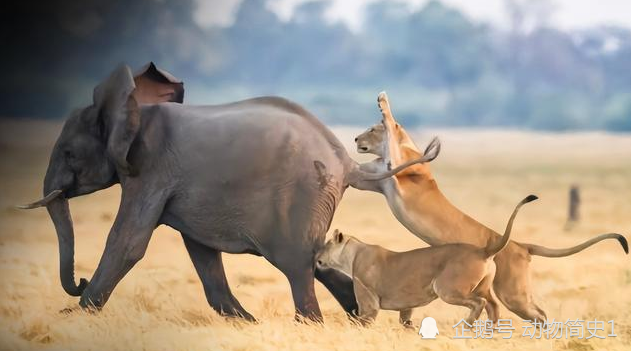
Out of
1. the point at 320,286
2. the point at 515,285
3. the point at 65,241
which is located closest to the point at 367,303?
the point at 515,285

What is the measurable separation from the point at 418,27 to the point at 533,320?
110 centimetres

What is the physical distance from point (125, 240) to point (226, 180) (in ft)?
1.19

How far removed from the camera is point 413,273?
10.9ft

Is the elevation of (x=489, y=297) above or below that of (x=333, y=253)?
below

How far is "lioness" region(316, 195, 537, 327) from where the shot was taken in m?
3.25

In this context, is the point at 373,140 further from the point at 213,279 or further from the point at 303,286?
the point at 213,279

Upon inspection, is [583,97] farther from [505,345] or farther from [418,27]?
[505,345]

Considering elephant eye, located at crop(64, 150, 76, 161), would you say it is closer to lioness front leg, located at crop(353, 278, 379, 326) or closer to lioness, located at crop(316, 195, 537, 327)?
lioness, located at crop(316, 195, 537, 327)

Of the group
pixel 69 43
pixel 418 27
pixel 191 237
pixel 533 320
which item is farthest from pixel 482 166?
pixel 69 43

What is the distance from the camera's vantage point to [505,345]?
10.9 ft

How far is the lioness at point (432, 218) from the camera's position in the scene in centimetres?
336

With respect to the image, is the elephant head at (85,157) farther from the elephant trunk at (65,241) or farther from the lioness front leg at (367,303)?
the lioness front leg at (367,303)

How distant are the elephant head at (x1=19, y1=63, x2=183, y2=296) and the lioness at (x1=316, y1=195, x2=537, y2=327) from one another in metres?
0.72

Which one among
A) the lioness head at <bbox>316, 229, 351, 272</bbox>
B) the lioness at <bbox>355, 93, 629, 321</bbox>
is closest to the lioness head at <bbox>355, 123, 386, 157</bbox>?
the lioness at <bbox>355, 93, 629, 321</bbox>
